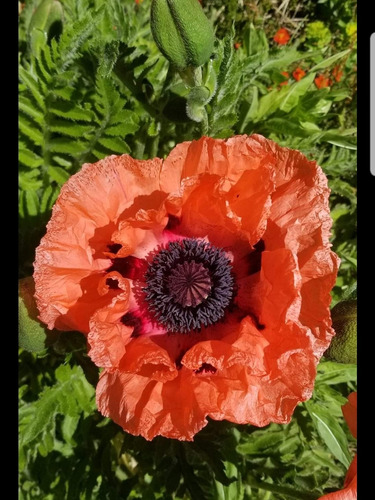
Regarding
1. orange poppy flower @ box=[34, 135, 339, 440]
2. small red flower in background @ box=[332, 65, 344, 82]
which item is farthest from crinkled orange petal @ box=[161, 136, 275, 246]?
small red flower in background @ box=[332, 65, 344, 82]

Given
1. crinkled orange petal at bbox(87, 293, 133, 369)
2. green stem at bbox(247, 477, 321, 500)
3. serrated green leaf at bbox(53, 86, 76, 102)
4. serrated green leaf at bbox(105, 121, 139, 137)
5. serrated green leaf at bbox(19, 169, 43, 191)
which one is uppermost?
serrated green leaf at bbox(53, 86, 76, 102)

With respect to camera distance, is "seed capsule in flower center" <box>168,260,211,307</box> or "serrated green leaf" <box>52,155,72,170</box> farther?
"serrated green leaf" <box>52,155,72,170</box>

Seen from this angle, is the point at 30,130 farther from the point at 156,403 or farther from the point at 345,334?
the point at 345,334

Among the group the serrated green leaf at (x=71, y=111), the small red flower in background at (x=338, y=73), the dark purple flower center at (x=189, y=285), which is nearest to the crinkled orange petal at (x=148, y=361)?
the dark purple flower center at (x=189, y=285)

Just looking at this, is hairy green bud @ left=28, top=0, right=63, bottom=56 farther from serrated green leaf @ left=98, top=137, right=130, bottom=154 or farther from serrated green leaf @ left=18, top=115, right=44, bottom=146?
serrated green leaf @ left=98, top=137, right=130, bottom=154

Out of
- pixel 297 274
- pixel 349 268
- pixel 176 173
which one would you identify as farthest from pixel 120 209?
pixel 349 268

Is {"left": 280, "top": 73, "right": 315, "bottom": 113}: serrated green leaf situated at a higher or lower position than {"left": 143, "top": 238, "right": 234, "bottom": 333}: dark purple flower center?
higher

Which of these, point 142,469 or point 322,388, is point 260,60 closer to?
point 322,388
